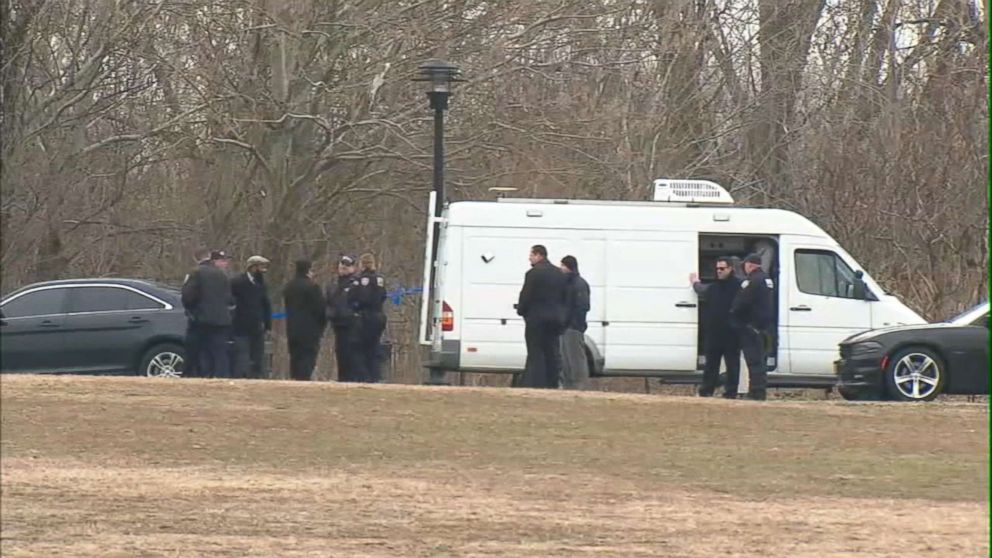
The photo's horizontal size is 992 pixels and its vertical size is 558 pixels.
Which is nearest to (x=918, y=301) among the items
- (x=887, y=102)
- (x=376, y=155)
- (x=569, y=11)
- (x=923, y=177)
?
(x=923, y=177)

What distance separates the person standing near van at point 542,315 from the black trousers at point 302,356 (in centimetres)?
251

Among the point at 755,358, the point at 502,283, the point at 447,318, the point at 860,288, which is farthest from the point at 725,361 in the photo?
the point at 447,318

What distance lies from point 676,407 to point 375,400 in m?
2.97

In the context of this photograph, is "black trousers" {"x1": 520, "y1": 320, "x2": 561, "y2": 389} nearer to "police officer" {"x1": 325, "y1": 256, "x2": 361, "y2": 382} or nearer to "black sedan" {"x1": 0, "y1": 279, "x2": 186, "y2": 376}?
"police officer" {"x1": 325, "y1": 256, "x2": 361, "y2": 382}

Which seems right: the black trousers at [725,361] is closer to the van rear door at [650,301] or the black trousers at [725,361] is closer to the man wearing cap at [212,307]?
the van rear door at [650,301]

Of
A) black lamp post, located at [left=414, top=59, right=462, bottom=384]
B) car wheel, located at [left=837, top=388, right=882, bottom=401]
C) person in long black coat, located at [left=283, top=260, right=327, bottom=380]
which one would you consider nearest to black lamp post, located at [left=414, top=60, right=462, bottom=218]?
black lamp post, located at [left=414, top=59, right=462, bottom=384]

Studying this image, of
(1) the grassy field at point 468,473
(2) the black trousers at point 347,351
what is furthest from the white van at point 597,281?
(1) the grassy field at point 468,473

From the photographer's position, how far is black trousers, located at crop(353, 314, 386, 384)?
66.7ft

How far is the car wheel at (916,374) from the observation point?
19484mm

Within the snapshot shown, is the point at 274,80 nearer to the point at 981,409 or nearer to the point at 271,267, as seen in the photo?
the point at 271,267

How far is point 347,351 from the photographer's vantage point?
20.6 meters

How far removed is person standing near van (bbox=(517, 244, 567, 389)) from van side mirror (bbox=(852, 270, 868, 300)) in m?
4.16

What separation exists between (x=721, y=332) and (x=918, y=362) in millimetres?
2270

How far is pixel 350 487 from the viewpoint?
41.1 feet
